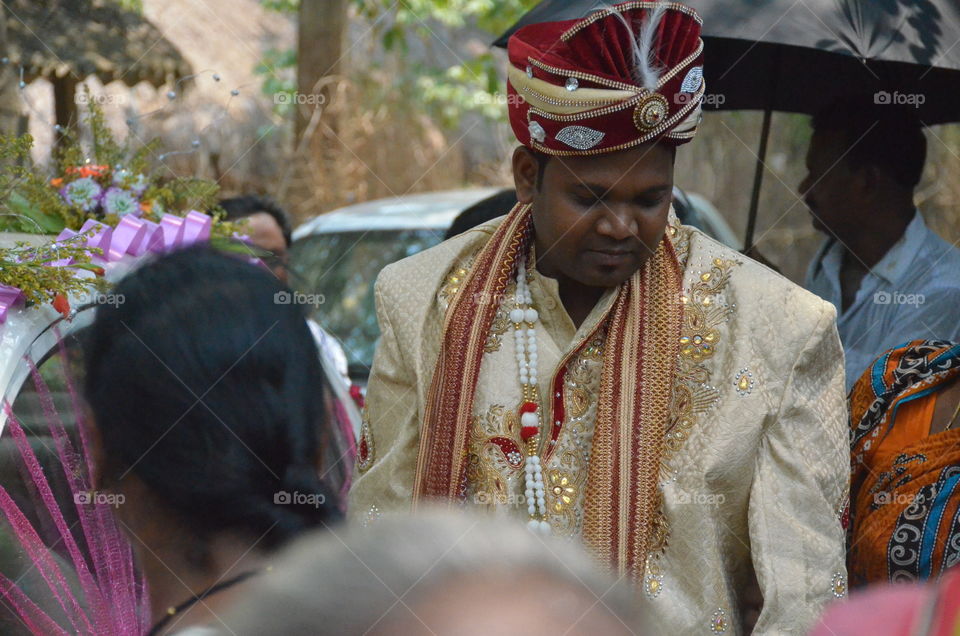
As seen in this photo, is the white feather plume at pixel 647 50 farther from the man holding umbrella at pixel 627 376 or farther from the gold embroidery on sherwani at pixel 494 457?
the gold embroidery on sherwani at pixel 494 457

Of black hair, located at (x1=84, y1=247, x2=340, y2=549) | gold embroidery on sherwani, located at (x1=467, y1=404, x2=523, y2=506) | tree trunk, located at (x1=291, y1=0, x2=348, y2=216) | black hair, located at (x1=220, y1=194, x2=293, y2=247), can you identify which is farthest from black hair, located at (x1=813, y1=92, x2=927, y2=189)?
tree trunk, located at (x1=291, y1=0, x2=348, y2=216)

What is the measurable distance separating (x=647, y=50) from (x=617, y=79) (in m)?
0.09

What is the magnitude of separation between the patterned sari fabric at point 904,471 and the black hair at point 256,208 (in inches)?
117

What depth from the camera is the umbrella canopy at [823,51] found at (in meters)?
3.60

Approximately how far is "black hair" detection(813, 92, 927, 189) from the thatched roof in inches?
183

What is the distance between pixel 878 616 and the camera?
82 cm

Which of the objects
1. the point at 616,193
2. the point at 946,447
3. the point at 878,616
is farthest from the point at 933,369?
the point at 878,616

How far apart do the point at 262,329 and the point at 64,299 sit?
1135mm

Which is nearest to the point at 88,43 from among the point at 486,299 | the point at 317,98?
the point at 317,98

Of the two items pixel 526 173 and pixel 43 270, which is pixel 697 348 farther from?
pixel 43 270

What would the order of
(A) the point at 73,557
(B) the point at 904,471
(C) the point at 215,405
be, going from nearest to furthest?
(C) the point at 215,405 < (A) the point at 73,557 < (B) the point at 904,471

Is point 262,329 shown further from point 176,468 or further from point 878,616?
point 878,616

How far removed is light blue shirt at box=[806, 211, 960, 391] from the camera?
354cm

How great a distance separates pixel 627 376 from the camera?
96.6 inches
